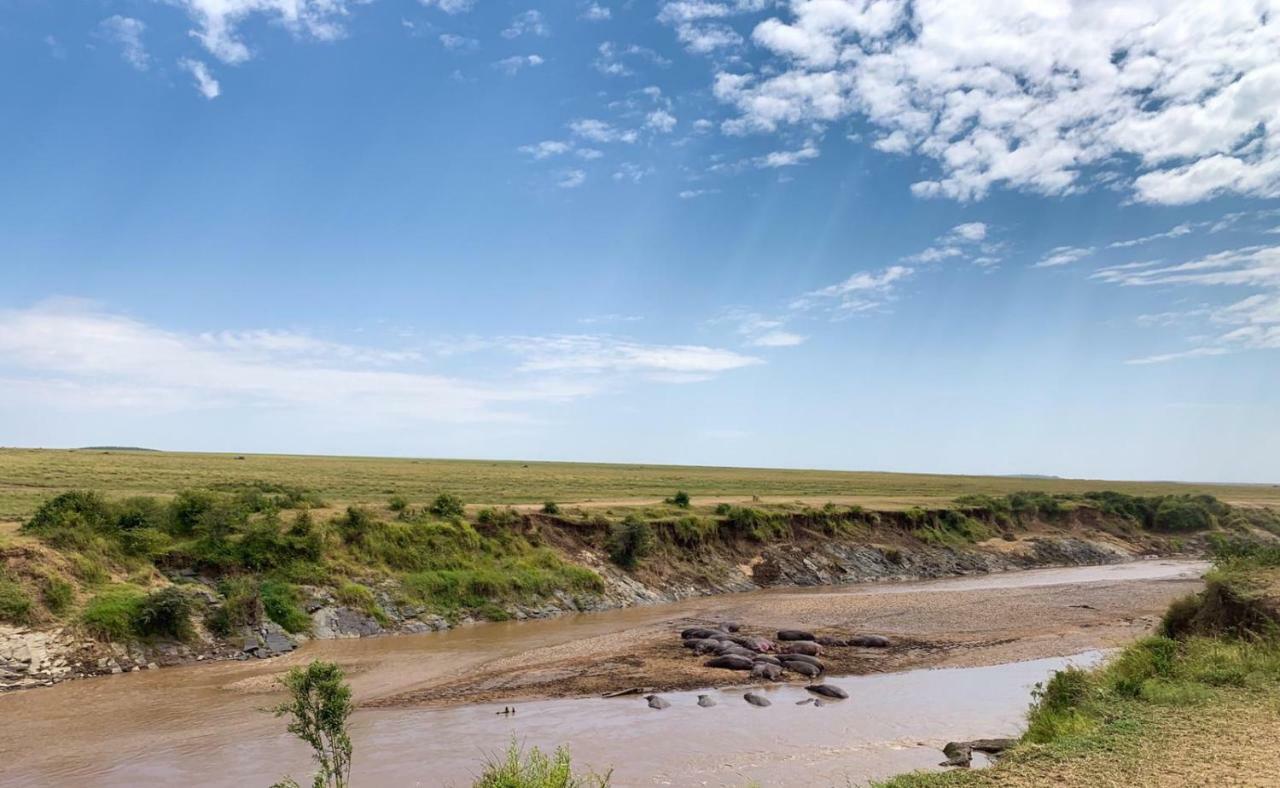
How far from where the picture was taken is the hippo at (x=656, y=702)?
1888 centimetres

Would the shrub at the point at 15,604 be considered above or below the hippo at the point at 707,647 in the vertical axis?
above

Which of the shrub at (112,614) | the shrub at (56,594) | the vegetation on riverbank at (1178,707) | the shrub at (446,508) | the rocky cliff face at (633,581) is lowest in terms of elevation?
the rocky cliff face at (633,581)

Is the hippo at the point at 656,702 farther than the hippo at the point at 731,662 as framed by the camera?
No

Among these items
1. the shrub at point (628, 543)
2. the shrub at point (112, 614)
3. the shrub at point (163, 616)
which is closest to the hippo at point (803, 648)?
the shrub at point (628, 543)

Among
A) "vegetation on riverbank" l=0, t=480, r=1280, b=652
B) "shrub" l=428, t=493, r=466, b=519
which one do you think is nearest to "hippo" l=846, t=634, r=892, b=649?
"vegetation on riverbank" l=0, t=480, r=1280, b=652

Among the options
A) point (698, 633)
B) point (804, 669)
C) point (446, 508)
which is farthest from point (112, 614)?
point (804, 669)

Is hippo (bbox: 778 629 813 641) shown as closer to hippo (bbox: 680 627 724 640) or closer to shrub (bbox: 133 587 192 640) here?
hippo (bbox: 680 627 724 640)

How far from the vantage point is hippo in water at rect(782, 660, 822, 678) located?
Answer: 868 inches

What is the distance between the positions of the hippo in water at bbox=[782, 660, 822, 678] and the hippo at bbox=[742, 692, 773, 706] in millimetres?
2753

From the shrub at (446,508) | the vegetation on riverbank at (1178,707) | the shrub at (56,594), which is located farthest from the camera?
the shrub at (446,508)

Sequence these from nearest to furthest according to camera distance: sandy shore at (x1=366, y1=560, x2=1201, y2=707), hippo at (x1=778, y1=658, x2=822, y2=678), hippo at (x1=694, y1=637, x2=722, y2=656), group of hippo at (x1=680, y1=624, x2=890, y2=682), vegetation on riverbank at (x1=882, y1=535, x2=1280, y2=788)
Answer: vegetation on riverbank at (x1=882, y1=535, x2=1280, y2=788) → sandy shore at (x1=366, y1=560, x2=1201, y2=707) → hippo at (x1=778, y1=658, x2=822, y2=678) → group of hippo at (x1=680, y1=624, x2=890, y2=682) → hippo at (x1=694, y1=637, x2=722, y2=656)

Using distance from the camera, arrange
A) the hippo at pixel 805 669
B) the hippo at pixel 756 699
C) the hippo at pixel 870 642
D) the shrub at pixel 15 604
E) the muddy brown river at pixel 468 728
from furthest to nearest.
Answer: the hippo at pixel 870 642
the hippo at pixel 805 669
the shrub at pixel 15 604
the hippo at pixel 756 699
the muddy brown river at pixel 468 728

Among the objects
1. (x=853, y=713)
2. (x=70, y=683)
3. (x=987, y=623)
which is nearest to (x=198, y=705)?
Answer: (x=70, y=683)

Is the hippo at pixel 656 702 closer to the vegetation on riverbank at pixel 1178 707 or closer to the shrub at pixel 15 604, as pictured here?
the vegetation on riverbank at pixel 1178 707
